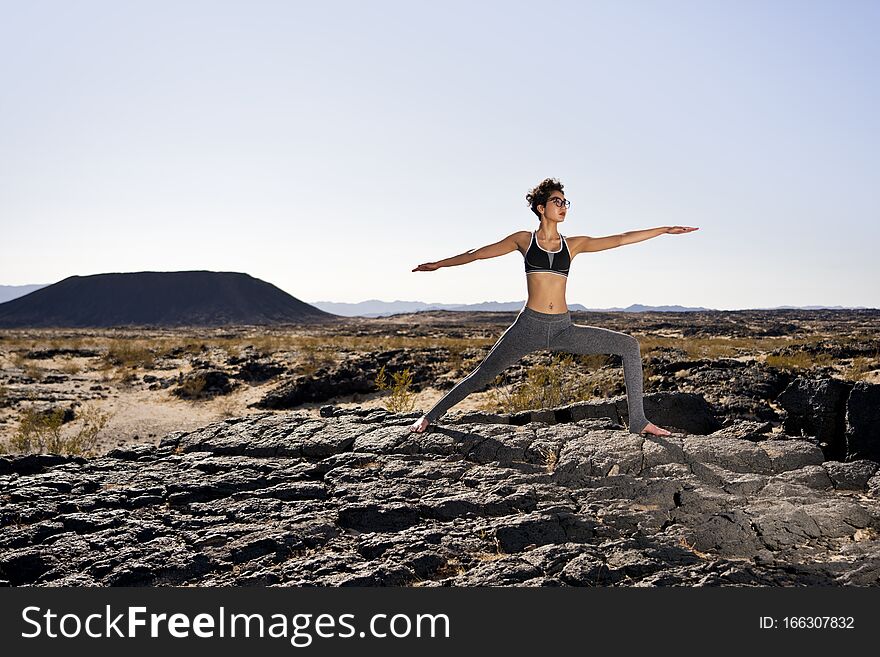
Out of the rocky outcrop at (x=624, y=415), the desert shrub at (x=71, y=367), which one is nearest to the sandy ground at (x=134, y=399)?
the desert shrub at (x=71, y=367)

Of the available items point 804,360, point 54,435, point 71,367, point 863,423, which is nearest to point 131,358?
point 71,367

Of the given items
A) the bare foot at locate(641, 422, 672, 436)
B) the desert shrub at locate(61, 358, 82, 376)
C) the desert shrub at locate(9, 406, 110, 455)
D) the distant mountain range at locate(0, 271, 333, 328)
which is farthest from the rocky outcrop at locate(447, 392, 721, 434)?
the distant mountain range at locate(0, 271, 333, 328)

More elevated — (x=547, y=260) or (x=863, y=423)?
(x=547, y=260)

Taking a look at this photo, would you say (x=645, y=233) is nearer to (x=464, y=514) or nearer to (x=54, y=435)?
(x=464, y=514)

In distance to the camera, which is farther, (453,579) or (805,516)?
(805,516)

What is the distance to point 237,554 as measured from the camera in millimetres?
3547

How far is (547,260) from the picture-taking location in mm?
4613

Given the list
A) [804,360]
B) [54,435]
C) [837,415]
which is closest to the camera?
[837,415]

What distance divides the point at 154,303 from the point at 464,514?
129 metres

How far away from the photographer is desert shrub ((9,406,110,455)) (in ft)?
31.4

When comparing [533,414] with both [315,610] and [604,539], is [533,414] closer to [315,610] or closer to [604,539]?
[604,539]

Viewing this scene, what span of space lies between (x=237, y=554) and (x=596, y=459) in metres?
2.60

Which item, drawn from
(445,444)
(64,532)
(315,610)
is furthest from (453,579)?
(64,532)

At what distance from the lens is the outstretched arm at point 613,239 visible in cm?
482
